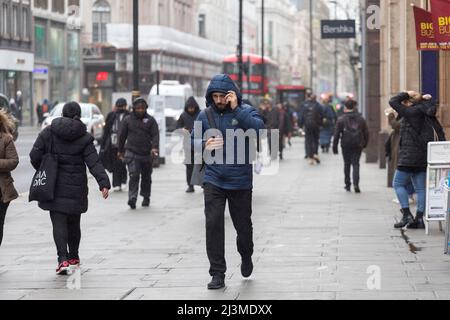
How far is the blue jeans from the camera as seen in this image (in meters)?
15.2

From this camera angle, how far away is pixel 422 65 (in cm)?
2148

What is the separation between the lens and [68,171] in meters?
11.5

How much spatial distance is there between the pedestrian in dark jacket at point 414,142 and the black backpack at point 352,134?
6.73m

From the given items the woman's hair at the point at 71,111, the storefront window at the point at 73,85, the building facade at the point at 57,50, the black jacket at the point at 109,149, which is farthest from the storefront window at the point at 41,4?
the woman's hair at the point at 71,111

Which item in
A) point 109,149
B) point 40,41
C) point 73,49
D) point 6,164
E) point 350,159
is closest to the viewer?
point 6,164

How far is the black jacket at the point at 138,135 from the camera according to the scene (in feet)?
62.7

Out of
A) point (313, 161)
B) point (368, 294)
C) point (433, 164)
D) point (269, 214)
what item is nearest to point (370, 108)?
point (313, 161)

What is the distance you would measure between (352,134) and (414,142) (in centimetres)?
709

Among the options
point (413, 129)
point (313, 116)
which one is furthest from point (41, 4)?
point (413, 129)

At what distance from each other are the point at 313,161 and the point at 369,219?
15.7 m

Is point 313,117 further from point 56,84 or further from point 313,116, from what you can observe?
point 56,84

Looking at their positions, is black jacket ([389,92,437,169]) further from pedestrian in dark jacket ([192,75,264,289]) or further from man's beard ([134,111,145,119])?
man's beard ([134,111,145,119])

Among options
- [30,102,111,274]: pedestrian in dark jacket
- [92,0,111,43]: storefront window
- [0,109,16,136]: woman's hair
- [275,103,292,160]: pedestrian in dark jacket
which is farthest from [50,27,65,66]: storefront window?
[30,102,111,274]: pedestrian in dark jacket
